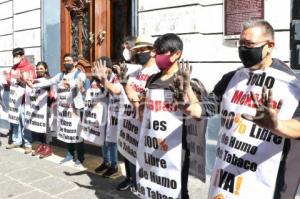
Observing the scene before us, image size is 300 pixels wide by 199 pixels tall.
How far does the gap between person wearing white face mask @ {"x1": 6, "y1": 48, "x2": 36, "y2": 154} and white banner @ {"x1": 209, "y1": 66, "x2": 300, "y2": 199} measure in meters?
5.47

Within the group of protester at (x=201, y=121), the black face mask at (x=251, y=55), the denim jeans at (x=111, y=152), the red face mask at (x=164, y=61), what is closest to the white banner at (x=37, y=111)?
the group of protester at (x=201, y=121)

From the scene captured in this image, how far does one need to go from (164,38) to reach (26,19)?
696 centimetres

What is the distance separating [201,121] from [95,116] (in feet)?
9.17

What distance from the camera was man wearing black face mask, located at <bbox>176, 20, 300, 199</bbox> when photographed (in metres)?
2.48

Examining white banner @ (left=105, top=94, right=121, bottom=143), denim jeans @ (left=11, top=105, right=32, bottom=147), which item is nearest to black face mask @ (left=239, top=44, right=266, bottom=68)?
white banner @ (left=105, top=94, right=121, bottom=143)

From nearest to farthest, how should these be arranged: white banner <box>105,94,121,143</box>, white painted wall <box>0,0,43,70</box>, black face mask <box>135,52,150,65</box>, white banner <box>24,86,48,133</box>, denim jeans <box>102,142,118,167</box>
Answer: black face mask <box>135,52,150,65</box> → white banner <box>105,94,121,143</box> → denim jeans <box>102,142,118,167</box> → white banner <box>24,86,48,133</box> → white painted wall <box>0,0,43,70</box>

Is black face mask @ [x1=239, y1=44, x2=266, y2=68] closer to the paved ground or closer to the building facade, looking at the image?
the building facade

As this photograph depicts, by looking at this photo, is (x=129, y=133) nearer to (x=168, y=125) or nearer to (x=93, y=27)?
(x=168, y=125)

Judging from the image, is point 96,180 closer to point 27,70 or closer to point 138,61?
point 138,61

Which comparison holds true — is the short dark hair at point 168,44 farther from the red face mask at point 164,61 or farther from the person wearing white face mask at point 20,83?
the person wearing white face mask at point 20,83

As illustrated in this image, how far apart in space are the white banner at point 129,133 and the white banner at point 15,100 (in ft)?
12.0

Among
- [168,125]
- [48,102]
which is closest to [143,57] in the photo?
[168,125]

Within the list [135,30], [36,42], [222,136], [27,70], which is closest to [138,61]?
[222,136]

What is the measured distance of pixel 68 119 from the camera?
20.9ft
